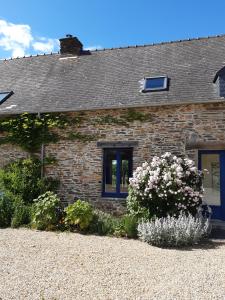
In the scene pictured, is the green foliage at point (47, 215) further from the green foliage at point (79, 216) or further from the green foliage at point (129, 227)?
the green foliage at point (129, 227)

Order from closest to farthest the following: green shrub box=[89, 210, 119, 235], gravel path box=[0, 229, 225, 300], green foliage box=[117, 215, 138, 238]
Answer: gravel path box=[0, 229, 225, 300]
green foliage box=[117, 215, 138, 238]
green shrub box=[89, 210, 119, 235]

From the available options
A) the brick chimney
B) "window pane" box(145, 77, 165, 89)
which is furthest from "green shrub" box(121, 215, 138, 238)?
the brick chimney

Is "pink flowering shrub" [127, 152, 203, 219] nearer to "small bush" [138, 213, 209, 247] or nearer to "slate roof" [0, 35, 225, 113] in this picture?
"small bush" [138, 213, 209, 247]

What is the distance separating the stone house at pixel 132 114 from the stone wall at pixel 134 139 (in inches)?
0.9

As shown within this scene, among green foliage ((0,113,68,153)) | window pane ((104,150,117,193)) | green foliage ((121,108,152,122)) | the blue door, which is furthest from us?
green foliage ((0,113,68,153))

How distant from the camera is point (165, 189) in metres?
7.83

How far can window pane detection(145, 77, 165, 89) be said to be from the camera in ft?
33.8

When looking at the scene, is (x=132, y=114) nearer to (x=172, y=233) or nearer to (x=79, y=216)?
(x=79, y=216)

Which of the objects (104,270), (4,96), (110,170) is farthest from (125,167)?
(4,96)

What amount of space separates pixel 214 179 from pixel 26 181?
5.51 metres

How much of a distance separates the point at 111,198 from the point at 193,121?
324cm

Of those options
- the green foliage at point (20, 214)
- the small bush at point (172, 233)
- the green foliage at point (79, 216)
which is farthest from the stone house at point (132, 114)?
the small bush at point (172, 233)

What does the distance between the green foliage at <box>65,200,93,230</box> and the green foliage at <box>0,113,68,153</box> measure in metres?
2.99

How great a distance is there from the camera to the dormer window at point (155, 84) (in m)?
10.2
